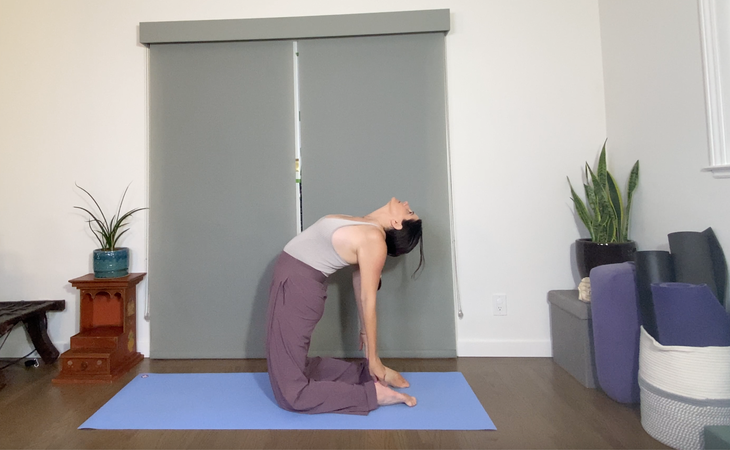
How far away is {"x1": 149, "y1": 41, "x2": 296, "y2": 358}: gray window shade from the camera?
2689mm

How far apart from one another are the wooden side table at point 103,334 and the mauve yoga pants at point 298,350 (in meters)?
1.08

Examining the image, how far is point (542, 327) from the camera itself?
2658 millimetres

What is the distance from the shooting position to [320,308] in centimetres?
203

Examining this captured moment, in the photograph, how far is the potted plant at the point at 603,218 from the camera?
2279 millimetres

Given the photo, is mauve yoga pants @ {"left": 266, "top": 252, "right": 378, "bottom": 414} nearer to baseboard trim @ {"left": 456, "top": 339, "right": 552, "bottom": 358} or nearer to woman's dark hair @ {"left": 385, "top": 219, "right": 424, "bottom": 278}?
woman's dark hair @ {"left": 385, "top": 219, "right": 424, "bottom": 278}

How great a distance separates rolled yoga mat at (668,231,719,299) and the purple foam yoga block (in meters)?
0.17

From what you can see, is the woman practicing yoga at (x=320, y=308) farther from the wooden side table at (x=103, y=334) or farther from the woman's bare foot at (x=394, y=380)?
the wooden side table at (x=103, y=334)

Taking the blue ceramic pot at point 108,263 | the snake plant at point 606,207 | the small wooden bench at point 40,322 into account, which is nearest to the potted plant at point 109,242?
the blue ceramic pot at point 108,263

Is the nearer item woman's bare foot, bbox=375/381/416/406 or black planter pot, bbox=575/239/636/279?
woman's bare foot, bbox=375/381/416/406

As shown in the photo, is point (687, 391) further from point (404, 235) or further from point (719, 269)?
point (404, 235)

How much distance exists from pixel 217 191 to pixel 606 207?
7.62 ft

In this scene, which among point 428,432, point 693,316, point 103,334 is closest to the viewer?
point 693,316

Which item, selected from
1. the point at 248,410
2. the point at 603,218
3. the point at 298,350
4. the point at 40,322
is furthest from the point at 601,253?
the point at 40,322

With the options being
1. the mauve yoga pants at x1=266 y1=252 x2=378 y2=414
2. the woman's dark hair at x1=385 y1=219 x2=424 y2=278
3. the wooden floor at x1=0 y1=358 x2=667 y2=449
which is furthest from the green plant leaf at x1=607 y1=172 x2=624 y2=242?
the mauve yoga pants at x1=266 y1=252 x2=378 y2=414
